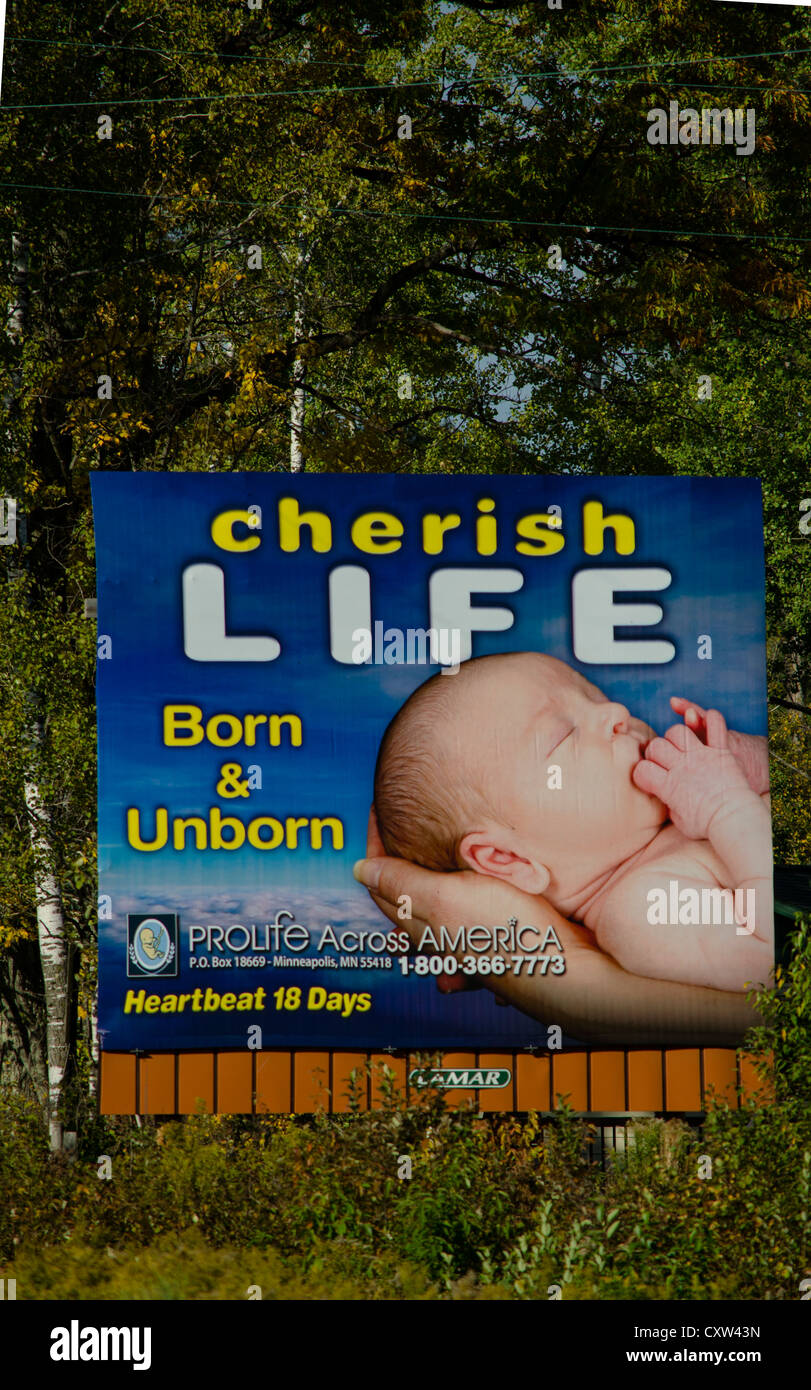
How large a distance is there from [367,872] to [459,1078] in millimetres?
1617

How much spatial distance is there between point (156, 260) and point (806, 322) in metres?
9.10

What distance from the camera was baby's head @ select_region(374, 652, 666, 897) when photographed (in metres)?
9.56

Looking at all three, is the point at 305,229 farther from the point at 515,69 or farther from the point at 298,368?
the point at 515,69

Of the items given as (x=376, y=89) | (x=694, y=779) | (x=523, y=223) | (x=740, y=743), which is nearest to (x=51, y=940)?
(x=694, y=779)

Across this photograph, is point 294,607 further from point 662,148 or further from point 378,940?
point 662,148

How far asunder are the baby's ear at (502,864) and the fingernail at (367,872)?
0.64 meters

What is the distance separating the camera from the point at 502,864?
9570mm

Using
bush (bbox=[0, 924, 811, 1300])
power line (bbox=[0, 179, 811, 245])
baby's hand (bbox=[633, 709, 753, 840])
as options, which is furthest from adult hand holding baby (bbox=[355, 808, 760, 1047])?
power line (bbox=[0, 179, 811, 245])

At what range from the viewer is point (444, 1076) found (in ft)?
30.9

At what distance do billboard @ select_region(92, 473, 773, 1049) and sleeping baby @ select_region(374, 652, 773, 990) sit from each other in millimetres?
18

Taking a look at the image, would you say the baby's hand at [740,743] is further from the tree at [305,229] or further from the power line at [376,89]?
the power line at [376,89]

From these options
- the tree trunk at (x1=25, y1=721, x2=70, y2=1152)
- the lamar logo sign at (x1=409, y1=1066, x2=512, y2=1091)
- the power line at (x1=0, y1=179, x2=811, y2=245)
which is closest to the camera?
the lamar logo sign at (x1=409, y1=1066, x2=512, y2=1091)

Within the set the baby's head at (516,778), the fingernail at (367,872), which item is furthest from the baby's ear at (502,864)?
the fingernail at (367,872)

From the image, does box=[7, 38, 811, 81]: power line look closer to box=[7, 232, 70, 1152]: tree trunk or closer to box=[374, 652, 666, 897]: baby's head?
box=[7, 232, 70, 1152]: tree trunk
